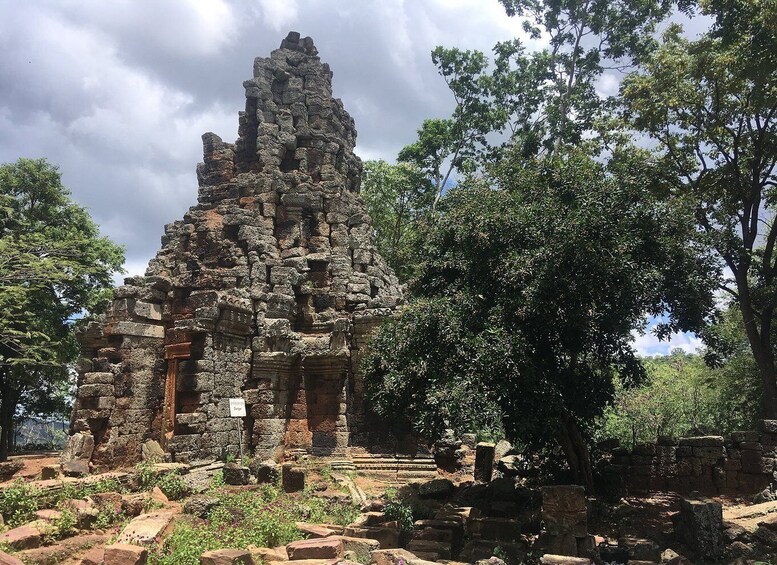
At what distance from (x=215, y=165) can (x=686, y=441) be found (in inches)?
564

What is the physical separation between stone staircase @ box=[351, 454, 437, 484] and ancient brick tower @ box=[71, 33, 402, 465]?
739mm

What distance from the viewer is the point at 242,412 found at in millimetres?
11633

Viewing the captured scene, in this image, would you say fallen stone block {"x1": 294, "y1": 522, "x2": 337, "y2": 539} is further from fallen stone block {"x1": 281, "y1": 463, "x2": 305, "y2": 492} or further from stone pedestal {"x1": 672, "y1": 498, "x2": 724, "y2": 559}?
stone pedestal {"x1": 672, "y1": 498, "x2": 724, "y2": 559}

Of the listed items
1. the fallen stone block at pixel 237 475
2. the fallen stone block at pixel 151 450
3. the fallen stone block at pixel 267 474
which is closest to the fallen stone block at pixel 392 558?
the fallen stone block at pixel 267 474

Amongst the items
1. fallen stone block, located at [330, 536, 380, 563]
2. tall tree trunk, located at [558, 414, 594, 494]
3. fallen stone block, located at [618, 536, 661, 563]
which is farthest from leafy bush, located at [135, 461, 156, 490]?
fallen stone block, located at [618, 536, 661, 563]

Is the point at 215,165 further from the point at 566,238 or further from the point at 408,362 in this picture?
the point at 566,238

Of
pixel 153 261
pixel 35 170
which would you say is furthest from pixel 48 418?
pixel 153 261

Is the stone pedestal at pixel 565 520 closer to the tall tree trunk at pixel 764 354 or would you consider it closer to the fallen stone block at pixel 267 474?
the fallen stone block at pixel 267 474

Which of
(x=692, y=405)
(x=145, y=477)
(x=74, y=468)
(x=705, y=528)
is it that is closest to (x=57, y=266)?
(x=74, y=468)

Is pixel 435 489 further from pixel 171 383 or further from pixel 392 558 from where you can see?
pixel 171 383

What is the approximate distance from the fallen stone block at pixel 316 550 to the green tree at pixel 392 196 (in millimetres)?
20698

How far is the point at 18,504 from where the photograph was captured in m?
7.93

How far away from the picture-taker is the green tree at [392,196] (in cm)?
2745

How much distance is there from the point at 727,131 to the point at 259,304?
39.8 ft
